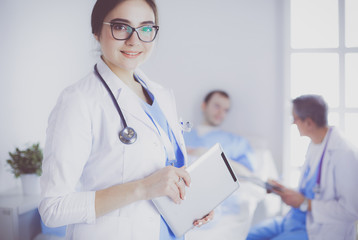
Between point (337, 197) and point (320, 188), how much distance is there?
6cm

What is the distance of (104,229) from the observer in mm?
615

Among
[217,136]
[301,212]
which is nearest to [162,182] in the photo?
[301,212]

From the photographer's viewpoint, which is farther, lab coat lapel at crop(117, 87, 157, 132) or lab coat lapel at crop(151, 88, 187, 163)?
lab coat lapel at crop(151, 88, 187, 163)

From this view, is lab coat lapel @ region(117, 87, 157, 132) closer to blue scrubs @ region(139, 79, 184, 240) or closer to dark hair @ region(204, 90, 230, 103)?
blue scrubs @ region(139, 79, 184, 240)

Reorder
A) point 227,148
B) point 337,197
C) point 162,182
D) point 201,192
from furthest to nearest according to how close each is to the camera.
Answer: point 227,148, point 337,197, point 201,192, point 162,182

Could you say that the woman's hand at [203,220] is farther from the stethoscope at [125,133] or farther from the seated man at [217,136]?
the seated man at [217,136]

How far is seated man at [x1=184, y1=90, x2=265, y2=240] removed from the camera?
1314 mm

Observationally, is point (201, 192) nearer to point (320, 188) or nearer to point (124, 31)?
point (124, 31)

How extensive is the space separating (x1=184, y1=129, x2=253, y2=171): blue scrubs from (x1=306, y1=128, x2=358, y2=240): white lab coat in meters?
0.58

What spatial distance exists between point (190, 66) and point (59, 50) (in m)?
0.71

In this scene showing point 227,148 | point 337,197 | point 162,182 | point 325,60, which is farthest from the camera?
point 227,148

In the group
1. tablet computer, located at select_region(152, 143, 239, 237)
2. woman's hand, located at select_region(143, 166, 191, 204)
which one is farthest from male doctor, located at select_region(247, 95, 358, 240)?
woman's hand, located at select_region(143, 166, 191, 204)

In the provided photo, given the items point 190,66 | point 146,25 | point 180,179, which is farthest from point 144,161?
point 190,66

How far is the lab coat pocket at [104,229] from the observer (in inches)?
24.2
